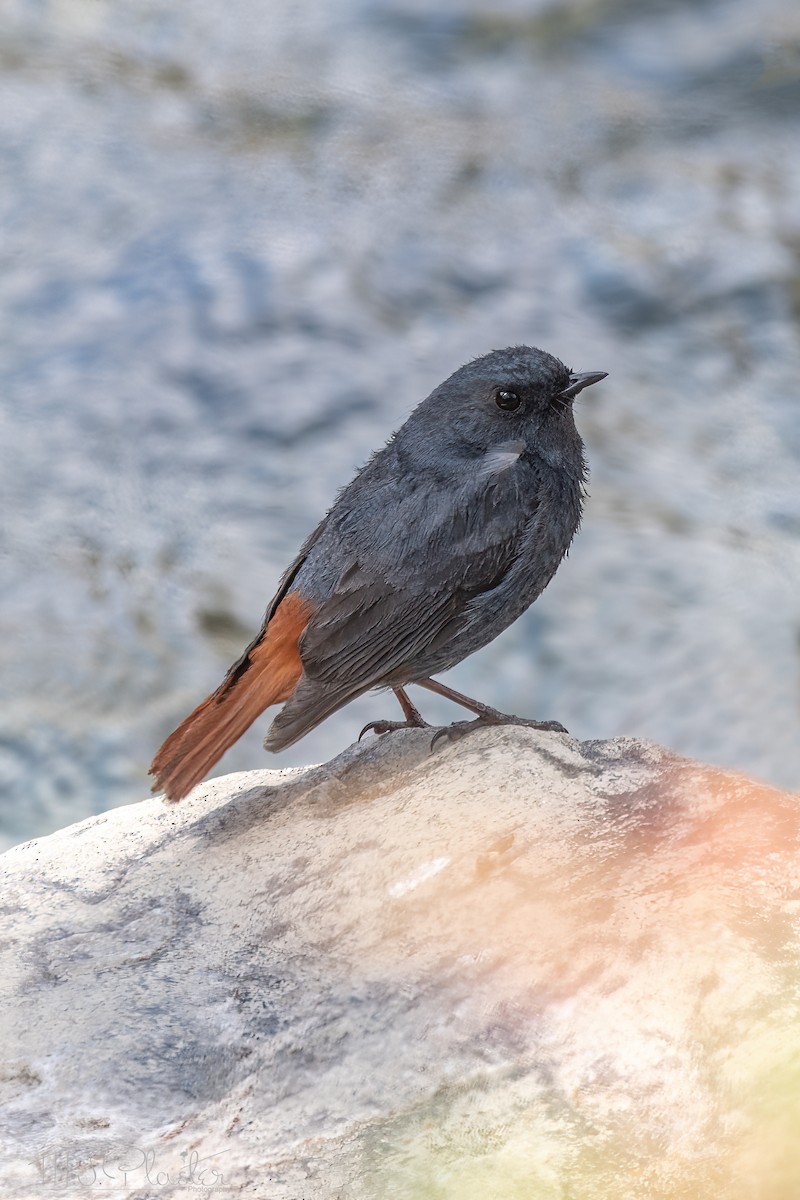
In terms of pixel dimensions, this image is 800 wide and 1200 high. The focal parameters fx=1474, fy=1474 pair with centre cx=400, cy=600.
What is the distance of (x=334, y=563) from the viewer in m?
3.80

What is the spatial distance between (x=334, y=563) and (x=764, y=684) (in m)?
3.14

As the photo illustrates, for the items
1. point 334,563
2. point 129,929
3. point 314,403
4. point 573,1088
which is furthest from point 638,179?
point 573,1088

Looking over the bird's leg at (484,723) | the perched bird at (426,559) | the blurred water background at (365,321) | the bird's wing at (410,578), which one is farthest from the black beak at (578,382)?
the blurred water background at (365,321)

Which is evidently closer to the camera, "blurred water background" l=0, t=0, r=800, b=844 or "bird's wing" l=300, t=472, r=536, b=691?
"bird's wing" l=300, t=472, r=536, b=691

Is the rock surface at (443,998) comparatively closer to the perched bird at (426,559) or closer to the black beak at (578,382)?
the perched bird at (426,559)

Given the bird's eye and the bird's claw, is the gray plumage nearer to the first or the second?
the bird's eye

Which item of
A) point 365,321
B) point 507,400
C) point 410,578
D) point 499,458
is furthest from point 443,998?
point 365,321

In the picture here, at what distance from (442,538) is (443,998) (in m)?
1.40

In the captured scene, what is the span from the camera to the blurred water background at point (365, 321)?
6547mm

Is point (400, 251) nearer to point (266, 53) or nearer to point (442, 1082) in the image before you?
point (266, 53)

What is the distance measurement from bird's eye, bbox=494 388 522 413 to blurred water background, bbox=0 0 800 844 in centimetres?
267

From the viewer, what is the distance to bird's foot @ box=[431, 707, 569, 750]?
147 inches

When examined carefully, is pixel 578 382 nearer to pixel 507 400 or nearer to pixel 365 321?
pixel 507 400

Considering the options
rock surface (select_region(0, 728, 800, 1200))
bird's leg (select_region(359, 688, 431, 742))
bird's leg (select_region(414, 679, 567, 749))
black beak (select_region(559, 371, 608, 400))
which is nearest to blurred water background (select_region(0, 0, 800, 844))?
bird's leg (select_region(359, 688, 431, 742))
